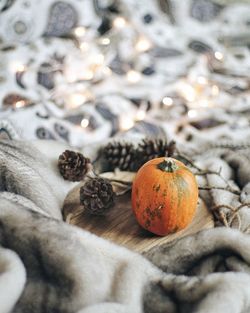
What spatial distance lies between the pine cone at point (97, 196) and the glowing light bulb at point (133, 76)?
0.66m

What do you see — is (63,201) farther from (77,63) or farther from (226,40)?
(226,40)

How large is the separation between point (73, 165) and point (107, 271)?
1.45 feet

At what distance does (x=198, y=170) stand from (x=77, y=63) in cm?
65

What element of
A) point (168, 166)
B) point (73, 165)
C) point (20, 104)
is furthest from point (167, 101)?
point (168, 166)

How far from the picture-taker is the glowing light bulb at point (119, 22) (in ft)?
→ 6.50

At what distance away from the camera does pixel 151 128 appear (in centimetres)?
169

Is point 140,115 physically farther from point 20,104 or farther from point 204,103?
point 20,104

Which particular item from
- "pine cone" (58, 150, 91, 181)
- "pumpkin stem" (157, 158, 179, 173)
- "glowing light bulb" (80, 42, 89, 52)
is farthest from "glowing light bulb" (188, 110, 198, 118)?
"pumpkin stem" (157, 158, 179, 173)

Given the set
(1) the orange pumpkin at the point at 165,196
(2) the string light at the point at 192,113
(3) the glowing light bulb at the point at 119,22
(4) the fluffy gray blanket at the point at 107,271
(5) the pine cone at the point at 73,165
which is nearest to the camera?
(4) the fluffy gray blanket at the point at 107,271

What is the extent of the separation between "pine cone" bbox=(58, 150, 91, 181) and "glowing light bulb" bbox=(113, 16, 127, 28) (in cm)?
75

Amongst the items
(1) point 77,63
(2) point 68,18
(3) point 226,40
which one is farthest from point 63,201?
(3) point 226,40

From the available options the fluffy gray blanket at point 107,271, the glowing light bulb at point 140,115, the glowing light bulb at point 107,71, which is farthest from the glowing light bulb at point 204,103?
the fluffy gray blanket at point 107,271

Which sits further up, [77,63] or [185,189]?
[185,189]

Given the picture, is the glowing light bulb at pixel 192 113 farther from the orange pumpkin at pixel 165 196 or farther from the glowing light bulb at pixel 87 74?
the orange pumpkin at pixel 165 196
